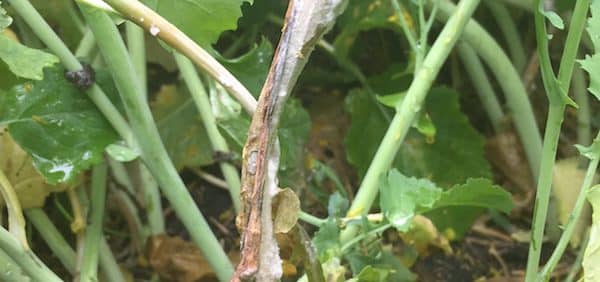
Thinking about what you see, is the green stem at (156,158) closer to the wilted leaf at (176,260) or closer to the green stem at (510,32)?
the wilted leaf at (176,260)

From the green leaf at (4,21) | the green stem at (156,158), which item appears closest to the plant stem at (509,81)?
the green stem at (156,158)

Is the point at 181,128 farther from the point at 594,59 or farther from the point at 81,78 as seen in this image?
the point at 594,59

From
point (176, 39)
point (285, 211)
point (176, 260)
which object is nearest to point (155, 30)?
point (176, 39)

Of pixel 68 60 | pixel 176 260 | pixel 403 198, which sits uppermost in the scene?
pixel 68 60

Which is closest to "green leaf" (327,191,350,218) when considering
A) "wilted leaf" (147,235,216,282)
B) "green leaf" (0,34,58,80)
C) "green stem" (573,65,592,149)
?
"wilted leaf" (147,235,216,282)

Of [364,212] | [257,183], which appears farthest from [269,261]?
[364,212]

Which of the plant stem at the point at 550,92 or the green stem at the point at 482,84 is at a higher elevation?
the plant stem at the point at 550,92
